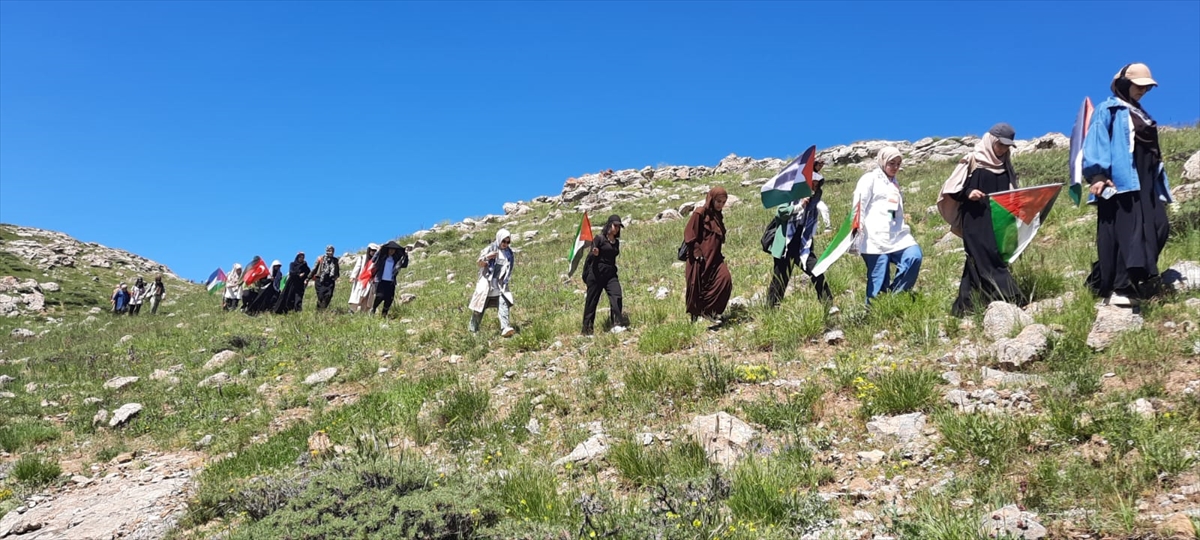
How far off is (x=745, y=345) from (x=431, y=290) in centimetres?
1228

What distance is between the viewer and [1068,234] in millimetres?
9938

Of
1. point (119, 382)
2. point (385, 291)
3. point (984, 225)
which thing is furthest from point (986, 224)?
point (119, 382)

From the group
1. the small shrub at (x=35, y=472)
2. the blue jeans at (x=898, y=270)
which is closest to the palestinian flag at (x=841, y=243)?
the blue jeans at (x=898, y=270)

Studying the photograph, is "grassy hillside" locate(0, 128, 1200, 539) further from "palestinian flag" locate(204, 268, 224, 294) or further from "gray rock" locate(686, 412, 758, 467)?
"palestinian flag" locate(204, 268, 224, 294)

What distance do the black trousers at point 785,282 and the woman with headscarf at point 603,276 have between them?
7.27 ft

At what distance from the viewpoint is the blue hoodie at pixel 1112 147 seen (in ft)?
17.8

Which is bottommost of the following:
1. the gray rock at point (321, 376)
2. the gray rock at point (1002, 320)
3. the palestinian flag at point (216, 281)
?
the gray rock at point (321, 376)

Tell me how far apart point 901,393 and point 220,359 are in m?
10.9

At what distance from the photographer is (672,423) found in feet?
17.1

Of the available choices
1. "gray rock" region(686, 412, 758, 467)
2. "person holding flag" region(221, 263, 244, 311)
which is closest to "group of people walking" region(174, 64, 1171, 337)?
"gray rock" region(686, 412, 758, 467)

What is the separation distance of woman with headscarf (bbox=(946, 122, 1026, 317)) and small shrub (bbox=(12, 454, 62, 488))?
8777mm

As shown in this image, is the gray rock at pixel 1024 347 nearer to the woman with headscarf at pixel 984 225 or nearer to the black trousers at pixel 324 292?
the woman with headscarf at pixel 984 225

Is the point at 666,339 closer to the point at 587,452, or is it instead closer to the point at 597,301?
the point at 597,301

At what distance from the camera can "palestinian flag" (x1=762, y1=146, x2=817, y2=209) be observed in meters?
8.56
